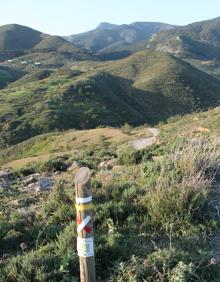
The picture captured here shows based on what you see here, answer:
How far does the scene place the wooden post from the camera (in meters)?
4.36

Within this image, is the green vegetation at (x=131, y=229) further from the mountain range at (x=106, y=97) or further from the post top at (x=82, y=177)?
the mountain range at (x=106, y=97)

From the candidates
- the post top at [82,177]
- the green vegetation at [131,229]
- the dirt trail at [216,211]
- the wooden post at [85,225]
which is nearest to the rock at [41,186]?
the green vegetation at [131,229]


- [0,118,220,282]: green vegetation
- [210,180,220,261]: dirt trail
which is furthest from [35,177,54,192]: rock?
[210,180,220,261]: dirt trail

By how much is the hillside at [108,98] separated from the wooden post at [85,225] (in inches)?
2055

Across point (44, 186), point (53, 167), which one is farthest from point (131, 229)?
point (53, 167)

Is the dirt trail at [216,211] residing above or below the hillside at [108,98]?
above

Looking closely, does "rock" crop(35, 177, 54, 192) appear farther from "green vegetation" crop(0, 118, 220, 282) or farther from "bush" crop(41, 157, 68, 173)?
"bush" crop(41, 157, 68, 173)

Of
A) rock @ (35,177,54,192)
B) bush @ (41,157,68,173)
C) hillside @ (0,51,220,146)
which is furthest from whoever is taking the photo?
hillside @ (0,51,220,146)

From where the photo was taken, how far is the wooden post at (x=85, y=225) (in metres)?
4.36

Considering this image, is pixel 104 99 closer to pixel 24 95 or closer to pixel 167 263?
pixel 24 95

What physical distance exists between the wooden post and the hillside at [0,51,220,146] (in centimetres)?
5221

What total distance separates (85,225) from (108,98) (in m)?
78.8

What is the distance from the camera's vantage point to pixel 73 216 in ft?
22.8

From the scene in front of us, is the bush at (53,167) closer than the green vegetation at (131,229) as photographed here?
No
